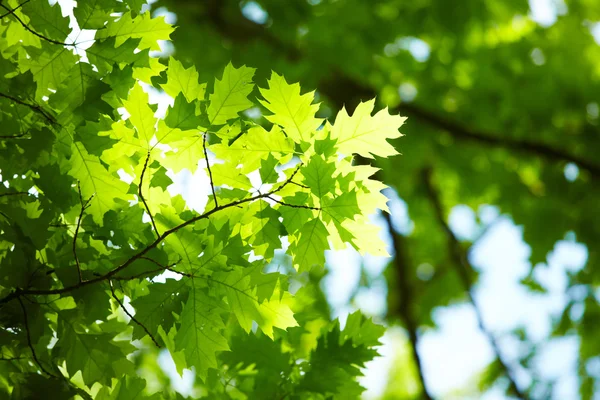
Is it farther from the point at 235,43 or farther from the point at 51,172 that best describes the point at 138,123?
the point at 235,43

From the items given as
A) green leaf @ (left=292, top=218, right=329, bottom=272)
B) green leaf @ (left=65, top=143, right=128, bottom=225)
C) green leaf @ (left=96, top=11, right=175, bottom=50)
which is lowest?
green leaf @ (left=292, top=218, right=329, bottom=272)

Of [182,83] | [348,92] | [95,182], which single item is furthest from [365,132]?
[348,92]

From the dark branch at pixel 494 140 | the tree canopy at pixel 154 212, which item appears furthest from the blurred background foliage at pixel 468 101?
the tree canopy at pixel 154 212

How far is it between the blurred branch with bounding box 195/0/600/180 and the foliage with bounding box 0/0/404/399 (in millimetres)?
3745

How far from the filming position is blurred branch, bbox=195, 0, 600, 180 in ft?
16.5

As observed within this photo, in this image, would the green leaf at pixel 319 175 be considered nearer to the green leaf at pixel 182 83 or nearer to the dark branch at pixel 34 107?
the green leaf at pixel 182 83

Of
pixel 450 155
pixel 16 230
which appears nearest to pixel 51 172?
pixel 16 230

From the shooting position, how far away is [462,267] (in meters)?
5.11

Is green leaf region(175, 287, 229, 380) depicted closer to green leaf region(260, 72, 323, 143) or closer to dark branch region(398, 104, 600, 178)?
green leaf region(260, 72, 323, 143)

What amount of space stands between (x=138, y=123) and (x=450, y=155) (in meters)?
4.97

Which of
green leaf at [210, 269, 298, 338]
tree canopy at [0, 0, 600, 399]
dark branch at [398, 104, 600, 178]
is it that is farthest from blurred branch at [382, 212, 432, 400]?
green leaf at [210, 269, 298, 338]

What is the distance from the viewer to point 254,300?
1240mm

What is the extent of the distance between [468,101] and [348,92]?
4.31 feet

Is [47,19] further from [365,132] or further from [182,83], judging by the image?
[365,132]
